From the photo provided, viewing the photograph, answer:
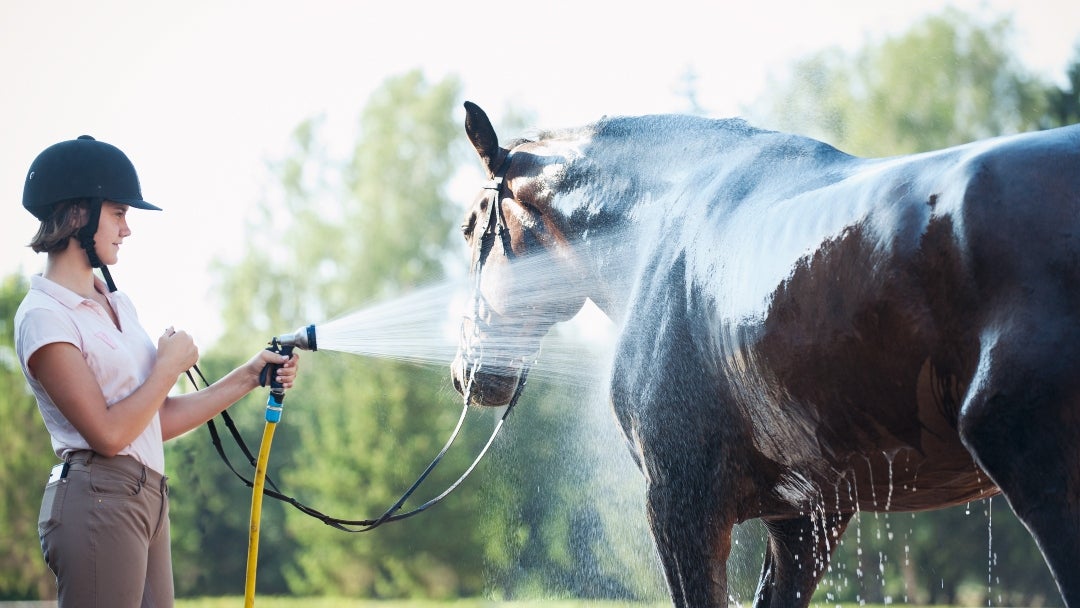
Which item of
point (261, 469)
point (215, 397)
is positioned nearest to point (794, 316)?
point (261, 469)

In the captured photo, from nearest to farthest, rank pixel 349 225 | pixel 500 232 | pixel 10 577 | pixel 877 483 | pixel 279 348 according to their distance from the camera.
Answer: pixel 877 483, pixel 279 348, pixel 500 232, pixel 10 577, pixel 349 225

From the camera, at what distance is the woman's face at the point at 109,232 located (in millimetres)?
2964

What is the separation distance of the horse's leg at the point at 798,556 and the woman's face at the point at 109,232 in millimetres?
2424

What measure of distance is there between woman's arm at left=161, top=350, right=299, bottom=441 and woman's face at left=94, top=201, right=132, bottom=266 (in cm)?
54

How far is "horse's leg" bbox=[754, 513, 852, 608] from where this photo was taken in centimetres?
373

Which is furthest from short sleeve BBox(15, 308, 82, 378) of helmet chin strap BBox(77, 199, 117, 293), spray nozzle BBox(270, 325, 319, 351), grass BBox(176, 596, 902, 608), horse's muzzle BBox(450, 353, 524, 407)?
grass BBox(176, 596, 902, 608)

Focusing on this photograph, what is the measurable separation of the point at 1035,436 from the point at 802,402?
719 millimetres

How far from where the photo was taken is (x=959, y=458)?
8.46 ft

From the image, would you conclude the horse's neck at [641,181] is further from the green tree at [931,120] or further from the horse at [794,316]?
the green tree at [931,120]

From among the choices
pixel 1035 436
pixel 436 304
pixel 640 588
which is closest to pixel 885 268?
pixel 1035 436

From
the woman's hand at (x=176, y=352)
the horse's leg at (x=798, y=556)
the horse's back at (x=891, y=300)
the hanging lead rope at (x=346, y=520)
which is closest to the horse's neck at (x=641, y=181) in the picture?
the horse's back at (x=891, y=300)

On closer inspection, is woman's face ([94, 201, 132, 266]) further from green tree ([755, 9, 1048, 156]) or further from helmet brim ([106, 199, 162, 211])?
green tree ([755, 9, 1048, 156])

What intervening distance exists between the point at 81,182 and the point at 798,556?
9.07 feet

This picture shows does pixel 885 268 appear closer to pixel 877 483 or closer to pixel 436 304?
pixel 877 483
